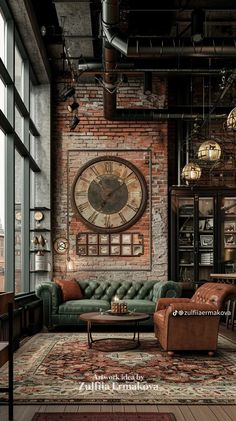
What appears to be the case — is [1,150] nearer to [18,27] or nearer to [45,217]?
[18,27]

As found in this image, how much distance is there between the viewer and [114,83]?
970 cm

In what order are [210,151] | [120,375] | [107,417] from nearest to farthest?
[107,417], [120,375], [210,151]

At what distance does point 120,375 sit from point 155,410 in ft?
4.36

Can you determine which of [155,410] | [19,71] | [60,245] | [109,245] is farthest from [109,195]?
[155,410]

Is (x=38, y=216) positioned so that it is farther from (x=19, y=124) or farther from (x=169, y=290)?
(x=169, y=290)

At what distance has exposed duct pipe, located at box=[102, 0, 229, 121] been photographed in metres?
7.09

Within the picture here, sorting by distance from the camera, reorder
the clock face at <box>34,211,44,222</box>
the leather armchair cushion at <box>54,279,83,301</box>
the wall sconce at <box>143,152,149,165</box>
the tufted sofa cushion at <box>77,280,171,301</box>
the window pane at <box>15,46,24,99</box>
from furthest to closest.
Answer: the wall sconce at <box>143,152,149,165</box>, the clock face at <box>34,211,44,222</box>, the tufted sofa cushion at <box>77,280,171,301</box>, the leather armchair cushion at <box>54,279,83,301</box>, the window pane at <box>15,46,24,99</box>

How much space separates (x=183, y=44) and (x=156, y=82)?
3.45 metres

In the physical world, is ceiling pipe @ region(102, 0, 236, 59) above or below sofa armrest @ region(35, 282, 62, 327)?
above

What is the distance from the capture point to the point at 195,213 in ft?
37.7

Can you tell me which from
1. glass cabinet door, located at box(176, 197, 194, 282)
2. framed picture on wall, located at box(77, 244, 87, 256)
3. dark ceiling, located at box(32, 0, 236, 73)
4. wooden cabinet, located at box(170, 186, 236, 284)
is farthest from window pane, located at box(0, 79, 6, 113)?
glass cabinet door, located at box(176, 197, 194, 282)

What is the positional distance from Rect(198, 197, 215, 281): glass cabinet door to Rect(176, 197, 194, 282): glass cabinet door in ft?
0.52

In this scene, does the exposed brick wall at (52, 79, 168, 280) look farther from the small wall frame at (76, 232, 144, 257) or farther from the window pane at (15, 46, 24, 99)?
the window pane at (15, 46, 24, 99)

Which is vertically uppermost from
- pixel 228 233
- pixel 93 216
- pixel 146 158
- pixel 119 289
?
pixel 146 158
